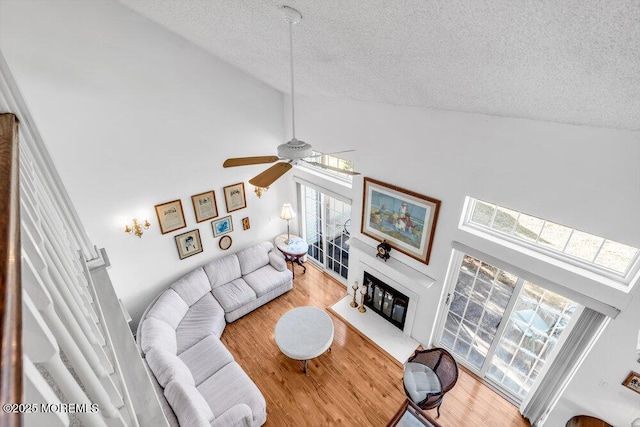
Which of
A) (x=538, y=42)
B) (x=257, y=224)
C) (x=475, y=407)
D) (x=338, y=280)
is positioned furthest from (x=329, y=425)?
(x=538, y=42)

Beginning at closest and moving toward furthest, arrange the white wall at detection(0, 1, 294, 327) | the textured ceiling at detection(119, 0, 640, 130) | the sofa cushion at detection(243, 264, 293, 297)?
the textured ceiling at detection(119, 0, 640, 130) → the white wall at detection(0, 1, 294, 327) → the sofa cushion at detection(243, 264, 293, 297)

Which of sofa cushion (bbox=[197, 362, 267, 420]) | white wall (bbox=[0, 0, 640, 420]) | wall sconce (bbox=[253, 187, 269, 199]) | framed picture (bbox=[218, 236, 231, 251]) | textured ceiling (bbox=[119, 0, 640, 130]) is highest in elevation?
textured ceiling (bbox=[119, 0, 640, 130])

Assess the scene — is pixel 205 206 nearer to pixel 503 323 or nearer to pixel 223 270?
pixel 223 270

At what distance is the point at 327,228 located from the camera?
21.1ft

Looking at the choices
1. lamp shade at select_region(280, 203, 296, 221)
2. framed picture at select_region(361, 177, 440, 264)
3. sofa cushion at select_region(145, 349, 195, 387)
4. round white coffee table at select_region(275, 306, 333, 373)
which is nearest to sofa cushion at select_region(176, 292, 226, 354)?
sofa cushion at select_region(145, 349, 195, 387)

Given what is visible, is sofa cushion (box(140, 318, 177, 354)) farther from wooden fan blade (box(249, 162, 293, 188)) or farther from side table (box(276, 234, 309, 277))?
wooden fan blade (box(249, 162, 293, 188))

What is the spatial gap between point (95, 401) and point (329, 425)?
3.94m

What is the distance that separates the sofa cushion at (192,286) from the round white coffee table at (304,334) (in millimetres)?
1615

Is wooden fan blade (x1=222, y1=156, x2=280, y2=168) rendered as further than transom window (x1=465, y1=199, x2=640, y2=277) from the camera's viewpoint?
No

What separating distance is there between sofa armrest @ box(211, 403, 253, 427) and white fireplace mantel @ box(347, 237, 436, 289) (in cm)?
273

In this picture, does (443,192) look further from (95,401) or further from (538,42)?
(95,401)

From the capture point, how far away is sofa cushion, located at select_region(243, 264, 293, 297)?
585 centimetres

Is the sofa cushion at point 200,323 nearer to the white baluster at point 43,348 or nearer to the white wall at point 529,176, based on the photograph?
the white wall at point 529,176

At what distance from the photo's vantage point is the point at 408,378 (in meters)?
4.11
